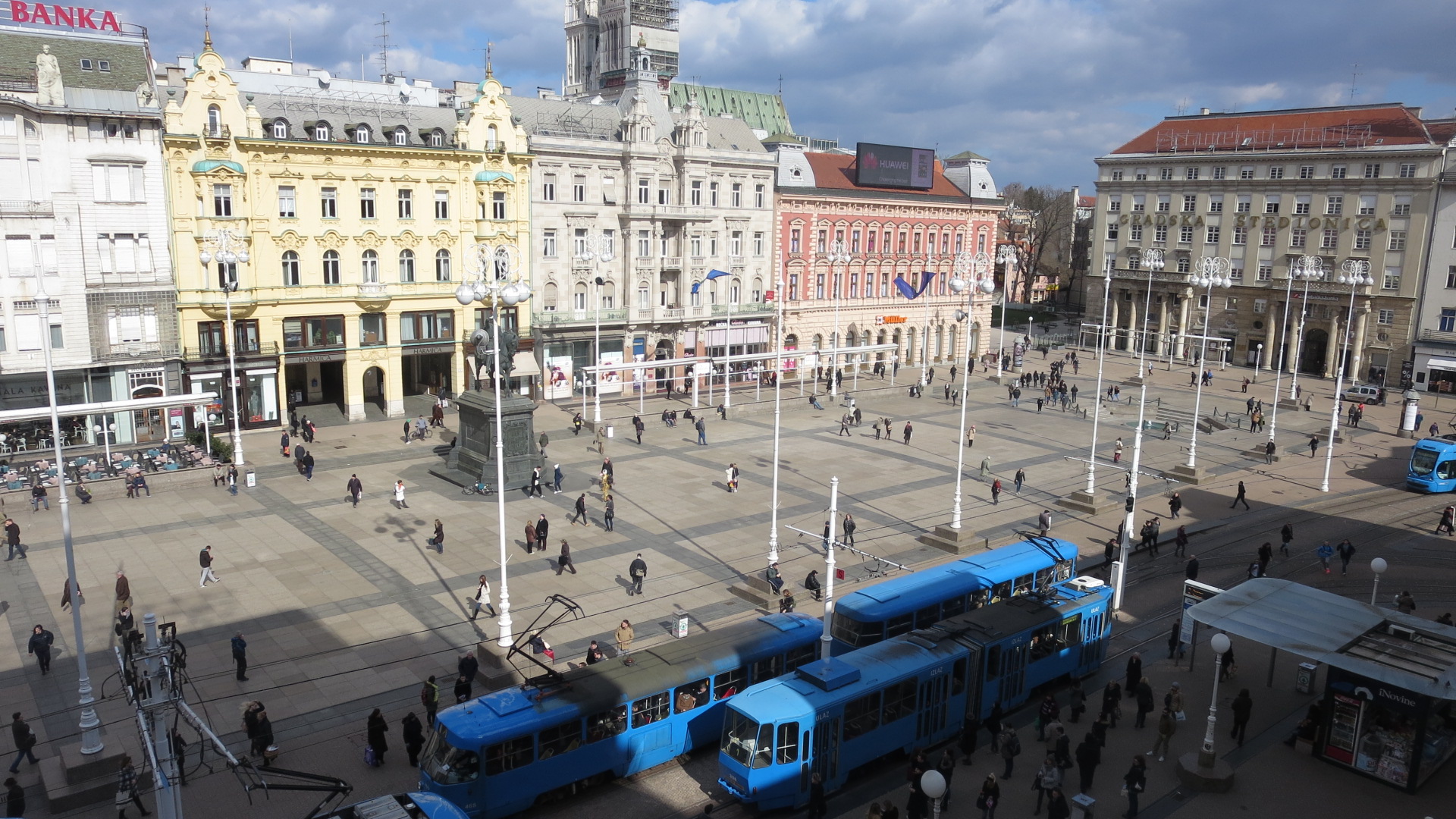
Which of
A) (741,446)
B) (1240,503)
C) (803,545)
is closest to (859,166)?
(741,446)

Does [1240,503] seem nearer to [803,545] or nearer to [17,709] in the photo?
[803,545]

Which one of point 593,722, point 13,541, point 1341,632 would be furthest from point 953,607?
point 13,541

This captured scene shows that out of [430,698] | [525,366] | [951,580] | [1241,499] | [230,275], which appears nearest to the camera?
[430,698]

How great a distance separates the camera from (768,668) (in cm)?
2211

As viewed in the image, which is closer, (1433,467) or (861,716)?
(861,716)

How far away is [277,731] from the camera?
2238cm

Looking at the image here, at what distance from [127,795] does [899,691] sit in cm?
1512

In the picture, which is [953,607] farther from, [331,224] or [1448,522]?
[331,224]

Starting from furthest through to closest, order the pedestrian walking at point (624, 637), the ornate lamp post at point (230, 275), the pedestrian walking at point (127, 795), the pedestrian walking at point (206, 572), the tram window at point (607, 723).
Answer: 1. the ornate lamp post at point (230, 275)
2. the pedestrian walking at point (206, 572)
3. the pedestrian walking at point (624, 637)
4. the tram window at point (607, 723)
5. the pedestrian walking at point (127, 795)

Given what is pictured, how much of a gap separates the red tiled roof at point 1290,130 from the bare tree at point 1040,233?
32.9 m

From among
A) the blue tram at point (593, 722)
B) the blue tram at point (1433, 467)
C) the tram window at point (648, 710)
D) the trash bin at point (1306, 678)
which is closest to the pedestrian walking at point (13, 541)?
the blue tram at point (593, 722)

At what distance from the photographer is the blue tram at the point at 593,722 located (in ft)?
59.8

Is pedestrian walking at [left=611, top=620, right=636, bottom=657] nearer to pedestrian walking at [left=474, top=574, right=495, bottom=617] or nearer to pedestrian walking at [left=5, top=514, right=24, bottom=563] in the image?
pedestrian walking at [left=474, top=574, right=495, bottom=617]

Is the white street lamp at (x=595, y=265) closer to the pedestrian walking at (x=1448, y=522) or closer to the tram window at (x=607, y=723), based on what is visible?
the tram window at (x=607, y=723)
